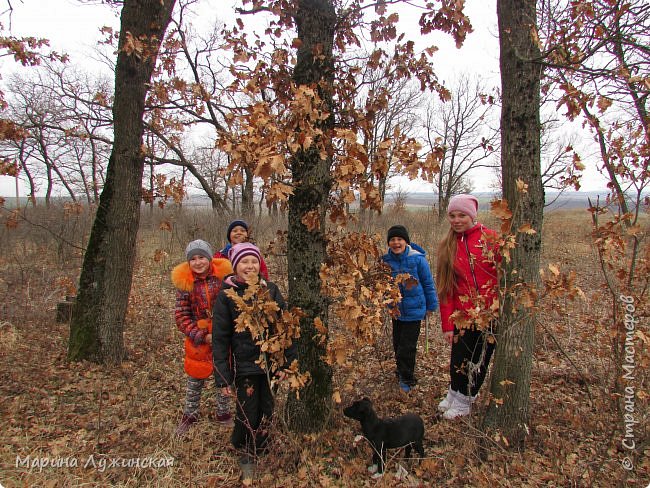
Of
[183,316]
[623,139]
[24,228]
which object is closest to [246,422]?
[183,316]

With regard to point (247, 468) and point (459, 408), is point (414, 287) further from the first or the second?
point (247, 468)

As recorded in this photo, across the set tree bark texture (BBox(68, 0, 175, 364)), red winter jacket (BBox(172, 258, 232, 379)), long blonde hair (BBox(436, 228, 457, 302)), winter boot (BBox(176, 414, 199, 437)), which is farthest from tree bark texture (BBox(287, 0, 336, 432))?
tree bark texture (BBox(68, 0, 175, 364))

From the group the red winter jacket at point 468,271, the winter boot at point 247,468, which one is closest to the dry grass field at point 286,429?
the winter boot at point 247,468

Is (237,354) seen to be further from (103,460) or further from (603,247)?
(603,247)

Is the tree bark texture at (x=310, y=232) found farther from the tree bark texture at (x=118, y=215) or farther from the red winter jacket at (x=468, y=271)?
the tree bark texture at (x=118, y=215)

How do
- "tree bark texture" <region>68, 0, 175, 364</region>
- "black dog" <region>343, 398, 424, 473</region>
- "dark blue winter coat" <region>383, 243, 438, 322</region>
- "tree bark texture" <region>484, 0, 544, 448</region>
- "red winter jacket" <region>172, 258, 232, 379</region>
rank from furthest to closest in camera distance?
1. "tree bark texture" <region>68, 0, 175, 364</region>
2. "dark blue winter coat" <region>383, 243, 438, 322</region>
3. "red winter jacket" <region>172, 258, 232, 379</region>
4. "tree bark texture" <region>484, 0, 544, 448</region>
5. "black dog" <region>343, 398, 424, 473</region>

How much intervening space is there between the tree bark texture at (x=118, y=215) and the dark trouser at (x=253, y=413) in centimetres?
A: 250

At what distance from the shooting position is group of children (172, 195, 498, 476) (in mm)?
2658

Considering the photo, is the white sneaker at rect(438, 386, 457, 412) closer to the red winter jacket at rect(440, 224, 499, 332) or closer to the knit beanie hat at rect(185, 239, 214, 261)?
the red winter jacket at rect(440, 224, 499, 332)

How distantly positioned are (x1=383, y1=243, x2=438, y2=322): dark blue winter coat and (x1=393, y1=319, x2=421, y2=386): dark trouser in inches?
3.6

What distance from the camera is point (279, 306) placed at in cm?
264

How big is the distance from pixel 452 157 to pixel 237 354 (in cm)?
2368

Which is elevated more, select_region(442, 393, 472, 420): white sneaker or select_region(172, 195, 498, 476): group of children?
select_region(172, 195, 498, 476): group of children

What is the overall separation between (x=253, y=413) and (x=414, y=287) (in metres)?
1.92
